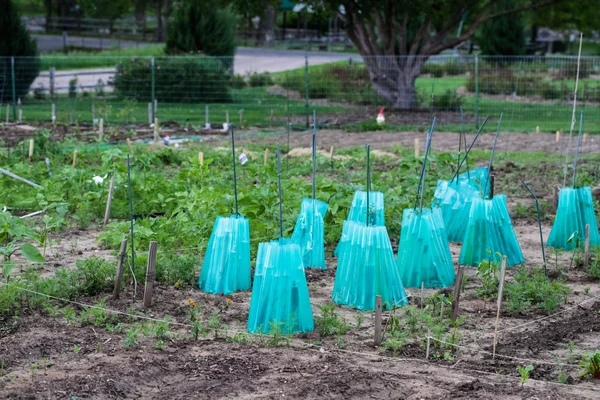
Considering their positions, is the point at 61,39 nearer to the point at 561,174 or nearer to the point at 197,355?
the point at 561,174

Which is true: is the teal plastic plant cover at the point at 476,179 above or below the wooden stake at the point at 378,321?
above

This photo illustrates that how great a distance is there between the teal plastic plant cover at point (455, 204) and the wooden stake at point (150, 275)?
3.51 m

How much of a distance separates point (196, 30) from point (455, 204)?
17.4 m

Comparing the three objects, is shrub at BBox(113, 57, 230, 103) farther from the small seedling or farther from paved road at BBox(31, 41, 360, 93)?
the small seedling

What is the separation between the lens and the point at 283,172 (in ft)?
37.9

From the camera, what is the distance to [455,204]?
8.67 meters

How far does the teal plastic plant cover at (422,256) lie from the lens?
7.20 metres

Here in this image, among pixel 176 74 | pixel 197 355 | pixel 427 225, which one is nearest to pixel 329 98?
pixel 176 74

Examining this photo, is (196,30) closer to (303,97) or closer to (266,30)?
(303,97)

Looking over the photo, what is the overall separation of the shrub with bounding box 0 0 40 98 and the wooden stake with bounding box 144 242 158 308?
15645mm

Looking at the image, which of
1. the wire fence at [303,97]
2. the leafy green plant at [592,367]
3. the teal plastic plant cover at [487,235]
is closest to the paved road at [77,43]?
the wire fence at [303,97]

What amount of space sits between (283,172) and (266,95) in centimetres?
1070

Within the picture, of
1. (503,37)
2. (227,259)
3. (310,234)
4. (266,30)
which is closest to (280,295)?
(227,259)

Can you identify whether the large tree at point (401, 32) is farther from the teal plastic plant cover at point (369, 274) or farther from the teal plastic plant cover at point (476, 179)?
the teal plastic plant cover at point (369, 274)
